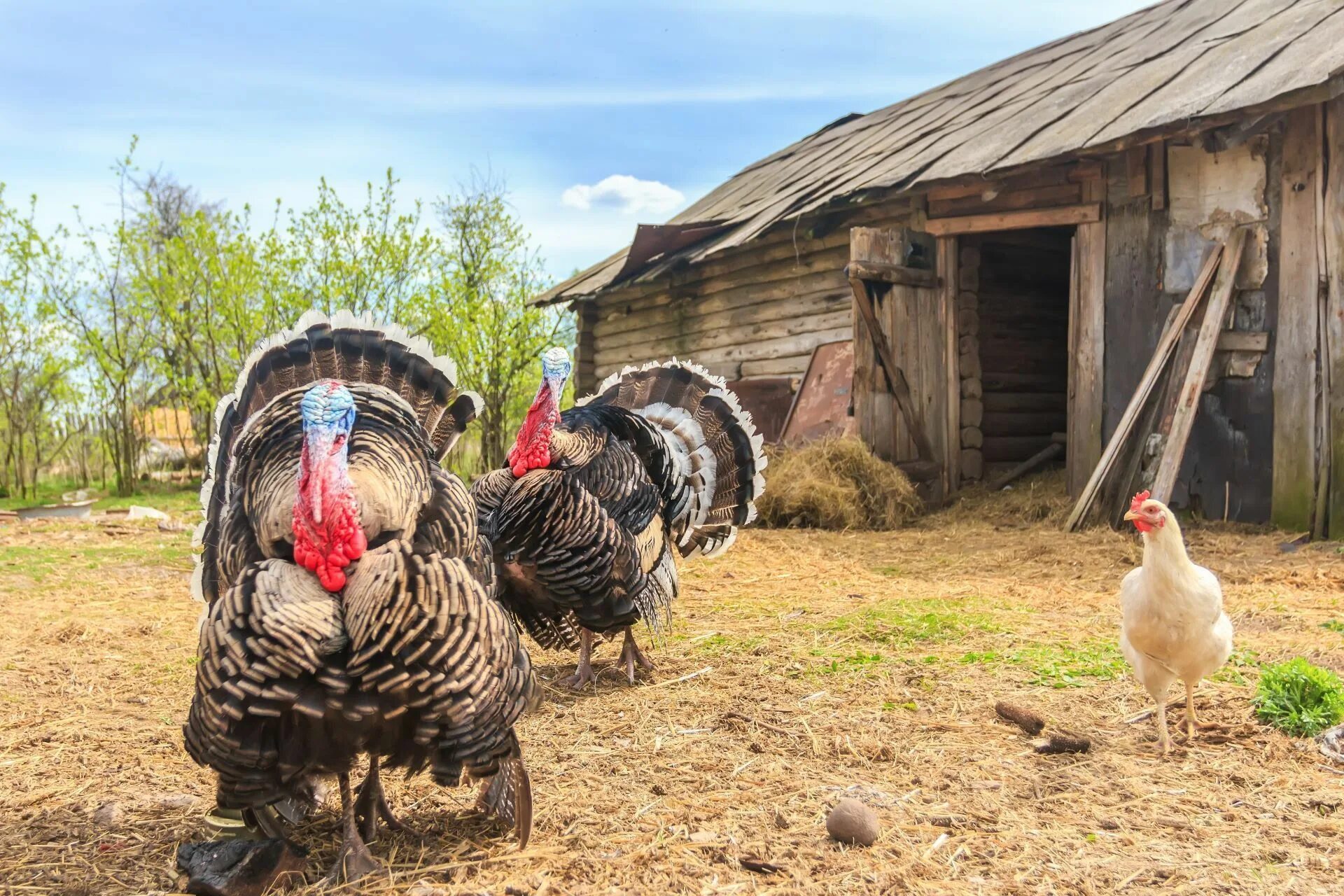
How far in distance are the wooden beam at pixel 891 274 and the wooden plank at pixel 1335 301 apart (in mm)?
3450

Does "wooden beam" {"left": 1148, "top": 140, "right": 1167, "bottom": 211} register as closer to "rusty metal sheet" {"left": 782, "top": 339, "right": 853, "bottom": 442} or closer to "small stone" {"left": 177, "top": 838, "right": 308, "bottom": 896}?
"rusty metal sheet" {"left": 782, "top": 339, "right": 853, "bottom": 442}

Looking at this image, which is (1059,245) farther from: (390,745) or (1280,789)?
(390,745)

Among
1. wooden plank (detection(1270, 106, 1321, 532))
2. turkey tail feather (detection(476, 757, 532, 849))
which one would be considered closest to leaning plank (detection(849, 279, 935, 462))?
wooden plank (detection(1270, 106, 1321, 532))

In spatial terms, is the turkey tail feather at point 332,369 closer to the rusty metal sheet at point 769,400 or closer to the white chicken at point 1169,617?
the white chicken at point 1169,617

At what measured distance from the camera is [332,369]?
369 centimetres

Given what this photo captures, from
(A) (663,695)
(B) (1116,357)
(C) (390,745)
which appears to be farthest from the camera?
(B) (1116,357)

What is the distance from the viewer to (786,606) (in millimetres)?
6305

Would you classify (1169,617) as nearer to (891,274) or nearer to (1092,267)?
(1092,267)

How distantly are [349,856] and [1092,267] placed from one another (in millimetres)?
8077

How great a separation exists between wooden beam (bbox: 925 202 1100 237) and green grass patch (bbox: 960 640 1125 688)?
5.03 meters

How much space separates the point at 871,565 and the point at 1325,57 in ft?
15.7

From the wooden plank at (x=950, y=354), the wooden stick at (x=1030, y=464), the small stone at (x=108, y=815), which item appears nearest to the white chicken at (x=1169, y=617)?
the small stone at (x=108, y=815)

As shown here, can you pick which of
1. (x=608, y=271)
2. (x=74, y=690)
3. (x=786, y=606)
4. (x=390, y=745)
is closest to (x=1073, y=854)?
(x=390, y=745)

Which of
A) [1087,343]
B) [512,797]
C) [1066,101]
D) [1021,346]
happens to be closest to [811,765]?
[512,797]
